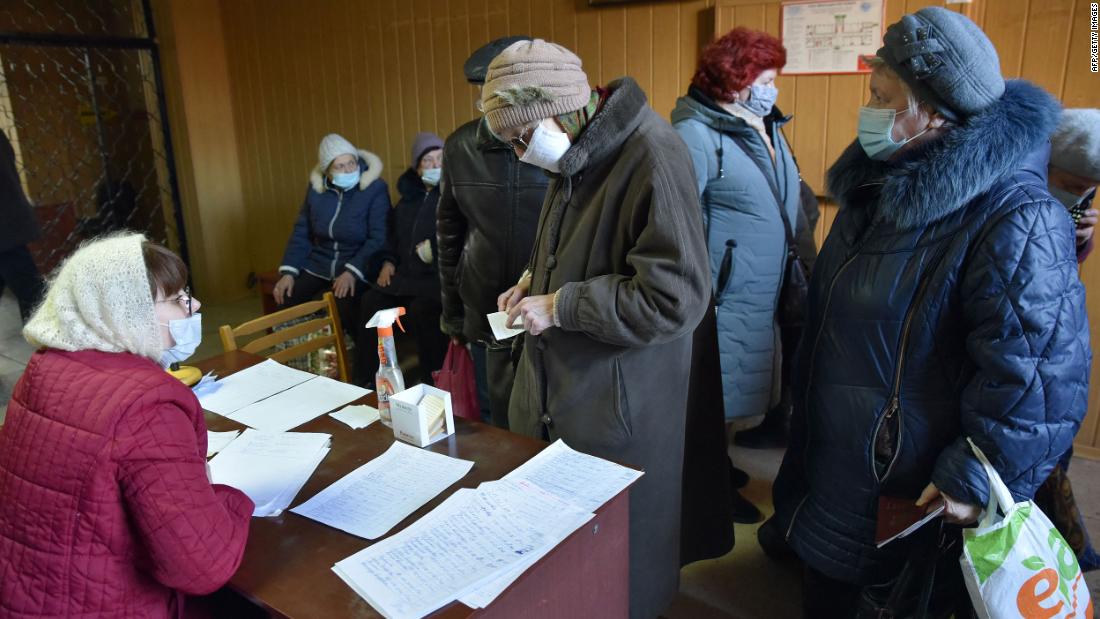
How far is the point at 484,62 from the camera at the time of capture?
7.01ft

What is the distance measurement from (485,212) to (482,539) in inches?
44.7

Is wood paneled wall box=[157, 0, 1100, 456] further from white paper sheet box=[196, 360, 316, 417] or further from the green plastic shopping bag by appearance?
white paper sheet box=[196, 360, 316, 417]

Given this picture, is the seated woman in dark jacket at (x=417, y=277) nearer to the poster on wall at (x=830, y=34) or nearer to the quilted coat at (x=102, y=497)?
the poster on wall at (x=830, y=34)

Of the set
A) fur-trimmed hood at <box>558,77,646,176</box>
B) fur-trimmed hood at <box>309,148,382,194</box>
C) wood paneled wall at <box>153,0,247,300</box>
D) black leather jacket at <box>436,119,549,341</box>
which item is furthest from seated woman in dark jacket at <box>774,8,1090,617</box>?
wood paneled wall at <box>153,0,247,300</box>

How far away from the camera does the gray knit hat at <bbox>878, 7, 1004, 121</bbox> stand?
1233 millimetres

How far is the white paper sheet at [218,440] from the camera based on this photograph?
1.50 meters

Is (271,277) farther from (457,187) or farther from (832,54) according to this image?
(832,54)

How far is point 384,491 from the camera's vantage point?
130 cm

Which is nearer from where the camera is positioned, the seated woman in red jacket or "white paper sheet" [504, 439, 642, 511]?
the seated woman in red jacket

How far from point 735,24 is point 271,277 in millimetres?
2711

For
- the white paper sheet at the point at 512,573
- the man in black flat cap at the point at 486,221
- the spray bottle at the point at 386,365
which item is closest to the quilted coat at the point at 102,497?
the white paper sheet at the point at 512,573

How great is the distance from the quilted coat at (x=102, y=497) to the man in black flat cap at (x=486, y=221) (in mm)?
1085

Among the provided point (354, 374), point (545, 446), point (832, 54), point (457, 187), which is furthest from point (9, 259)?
point (832, 54)

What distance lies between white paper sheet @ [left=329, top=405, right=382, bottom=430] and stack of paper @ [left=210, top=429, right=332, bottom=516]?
0.23 feet
